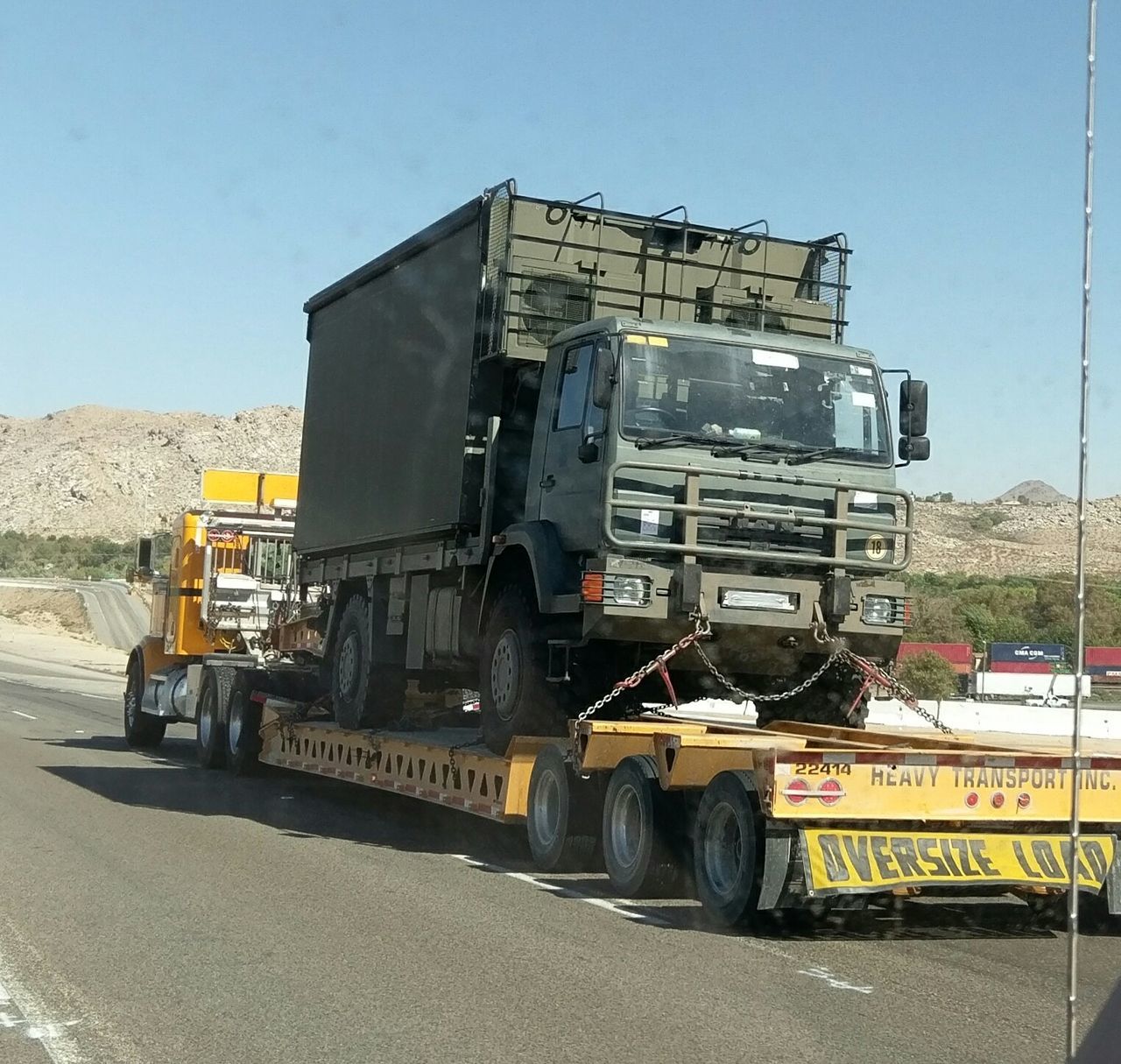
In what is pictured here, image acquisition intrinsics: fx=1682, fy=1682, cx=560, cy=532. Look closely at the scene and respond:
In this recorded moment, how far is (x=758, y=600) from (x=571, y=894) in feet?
7.31

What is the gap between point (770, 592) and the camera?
10883 millimetres

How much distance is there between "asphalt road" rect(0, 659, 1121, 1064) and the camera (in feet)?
20.8

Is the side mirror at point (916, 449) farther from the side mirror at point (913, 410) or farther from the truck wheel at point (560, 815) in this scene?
the truck wheel at point (560, 815)

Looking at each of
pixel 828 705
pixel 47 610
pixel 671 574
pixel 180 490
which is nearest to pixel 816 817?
pixel 671 574

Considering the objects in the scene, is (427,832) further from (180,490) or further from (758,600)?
(180,490)

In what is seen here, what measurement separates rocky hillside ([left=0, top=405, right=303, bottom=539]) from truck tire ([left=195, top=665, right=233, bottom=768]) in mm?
135978

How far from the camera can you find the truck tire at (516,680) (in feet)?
37.3

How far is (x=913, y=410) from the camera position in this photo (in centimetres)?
1151

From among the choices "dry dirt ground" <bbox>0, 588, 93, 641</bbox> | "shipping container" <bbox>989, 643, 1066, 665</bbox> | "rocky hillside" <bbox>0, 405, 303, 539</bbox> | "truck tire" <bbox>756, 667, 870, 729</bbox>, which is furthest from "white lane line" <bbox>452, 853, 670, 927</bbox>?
"rocky hillside" <bbox>0, 405, 303, 539</bbox>

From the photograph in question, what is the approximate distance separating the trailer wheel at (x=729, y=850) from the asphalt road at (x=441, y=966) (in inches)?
7.1

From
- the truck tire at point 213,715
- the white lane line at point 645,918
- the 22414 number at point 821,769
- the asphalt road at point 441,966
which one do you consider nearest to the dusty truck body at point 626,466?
the white lane line at point 645,918

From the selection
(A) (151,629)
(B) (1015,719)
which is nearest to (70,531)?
(B) (1015,719)

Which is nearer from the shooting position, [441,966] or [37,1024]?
[37,1024]

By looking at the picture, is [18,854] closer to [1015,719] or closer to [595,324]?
[595,324]
